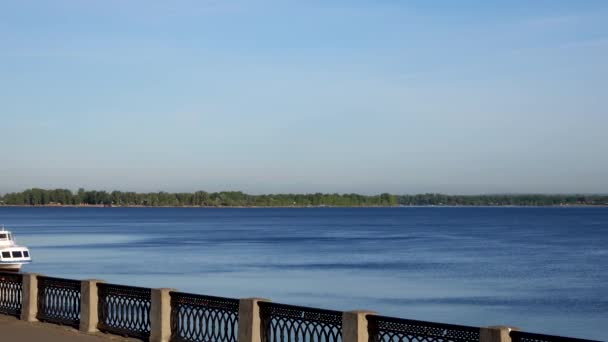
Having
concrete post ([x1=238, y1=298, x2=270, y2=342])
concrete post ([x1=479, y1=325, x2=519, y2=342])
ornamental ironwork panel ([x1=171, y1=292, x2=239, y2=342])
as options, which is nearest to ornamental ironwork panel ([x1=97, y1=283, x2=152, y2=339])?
ornamental ironwork panel ([x1=171, y1=292, x2=239, y2=342])

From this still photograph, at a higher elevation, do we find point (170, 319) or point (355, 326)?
point (355, 326)

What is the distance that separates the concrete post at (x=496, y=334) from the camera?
Result: 34.8ft

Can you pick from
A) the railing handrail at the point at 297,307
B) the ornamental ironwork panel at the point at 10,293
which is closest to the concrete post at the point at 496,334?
the railing handrail at the point at 297,307

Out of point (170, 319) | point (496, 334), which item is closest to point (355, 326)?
point (496, 334)

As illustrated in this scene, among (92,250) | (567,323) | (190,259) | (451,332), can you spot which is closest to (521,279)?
(567,323)

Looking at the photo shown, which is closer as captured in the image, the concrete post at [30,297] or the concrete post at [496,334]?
the concrete post at [496,334]

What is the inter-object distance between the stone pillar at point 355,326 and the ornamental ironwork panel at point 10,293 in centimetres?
904

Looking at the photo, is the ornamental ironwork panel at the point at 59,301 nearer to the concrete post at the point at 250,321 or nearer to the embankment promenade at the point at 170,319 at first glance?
the embankment promenade at the point at 170,319

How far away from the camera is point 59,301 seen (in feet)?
59.4

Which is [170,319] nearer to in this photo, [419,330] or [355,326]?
[355,326]

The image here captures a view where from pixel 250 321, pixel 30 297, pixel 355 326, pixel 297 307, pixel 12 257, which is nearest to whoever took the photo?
pixel 355 326

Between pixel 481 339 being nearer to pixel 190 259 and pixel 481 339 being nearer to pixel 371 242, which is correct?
pixel 190 259

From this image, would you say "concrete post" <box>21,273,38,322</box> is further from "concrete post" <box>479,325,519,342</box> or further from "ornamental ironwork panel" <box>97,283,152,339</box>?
"concrete post" <box>479,325,519,342</box>

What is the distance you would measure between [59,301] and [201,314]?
4.33 meters
